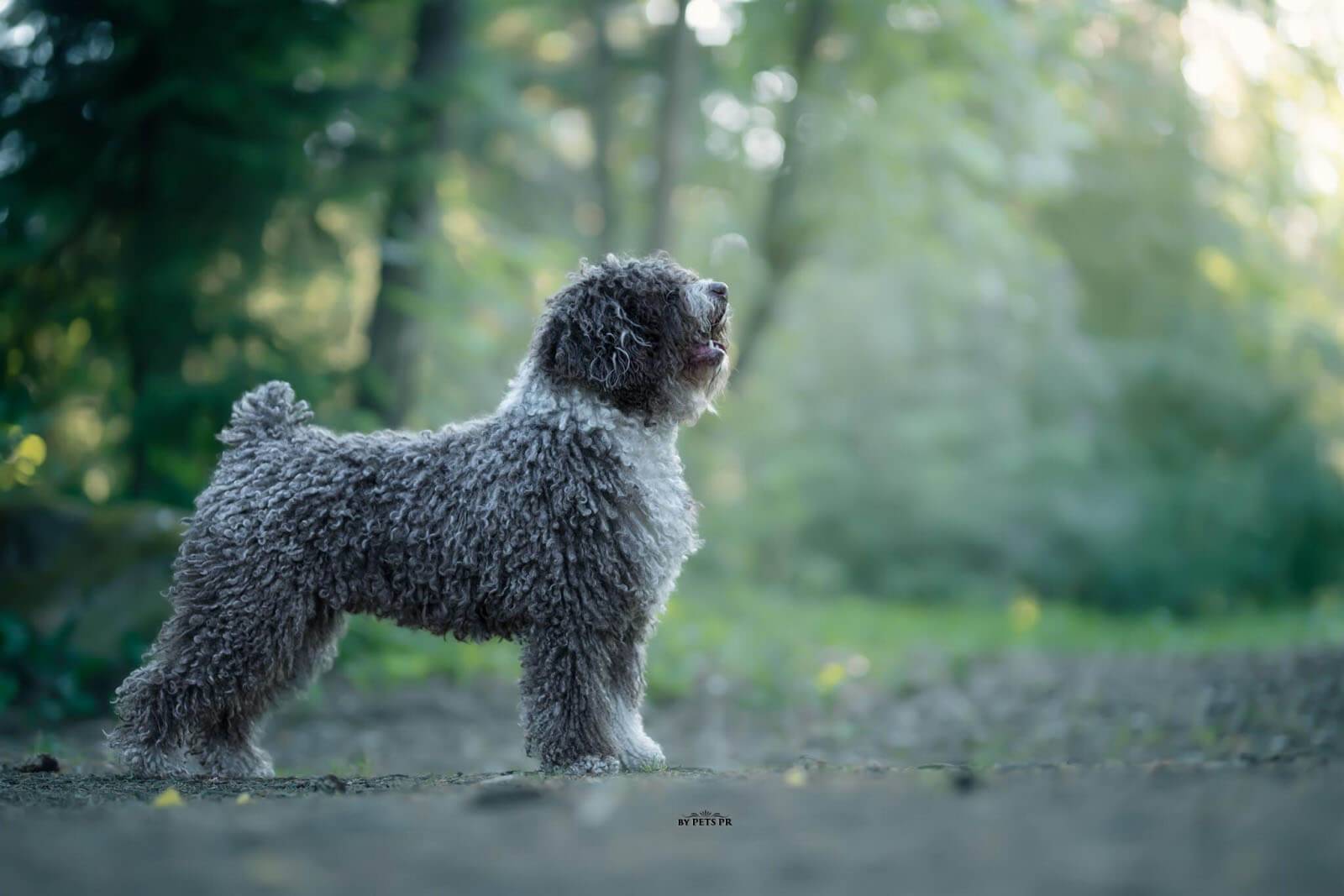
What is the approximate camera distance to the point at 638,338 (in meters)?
4.92

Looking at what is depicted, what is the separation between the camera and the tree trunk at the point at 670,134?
13070 millimetres

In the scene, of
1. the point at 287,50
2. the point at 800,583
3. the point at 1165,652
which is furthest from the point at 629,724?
the point at 800,583

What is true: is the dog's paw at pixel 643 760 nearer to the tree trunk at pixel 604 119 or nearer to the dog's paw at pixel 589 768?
the dog's paw at pixel 589 768

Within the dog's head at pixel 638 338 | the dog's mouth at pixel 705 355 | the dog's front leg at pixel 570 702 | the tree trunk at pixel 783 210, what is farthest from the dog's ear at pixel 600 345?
the tree trunk at pixel 783 210

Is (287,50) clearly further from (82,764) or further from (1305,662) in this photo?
(1305,662)

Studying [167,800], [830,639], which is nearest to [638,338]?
[167,800]

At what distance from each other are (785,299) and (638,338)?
12041 mm

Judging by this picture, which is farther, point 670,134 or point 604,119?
point 604,119

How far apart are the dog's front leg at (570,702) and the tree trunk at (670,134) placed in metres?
8.82

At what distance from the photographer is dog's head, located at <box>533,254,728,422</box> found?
4906 millimetres

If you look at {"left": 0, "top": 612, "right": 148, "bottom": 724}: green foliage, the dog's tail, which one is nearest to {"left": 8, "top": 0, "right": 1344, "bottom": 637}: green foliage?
{"left": 0, "top": 612, "right": 148, "bottom": 724}: green foliage

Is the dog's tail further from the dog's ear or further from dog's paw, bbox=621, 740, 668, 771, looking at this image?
dog's paw, bbox=621, 740, 668, 771

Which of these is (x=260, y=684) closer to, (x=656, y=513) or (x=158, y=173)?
(x=656, y=513)

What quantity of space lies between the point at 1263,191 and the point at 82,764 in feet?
56.8
